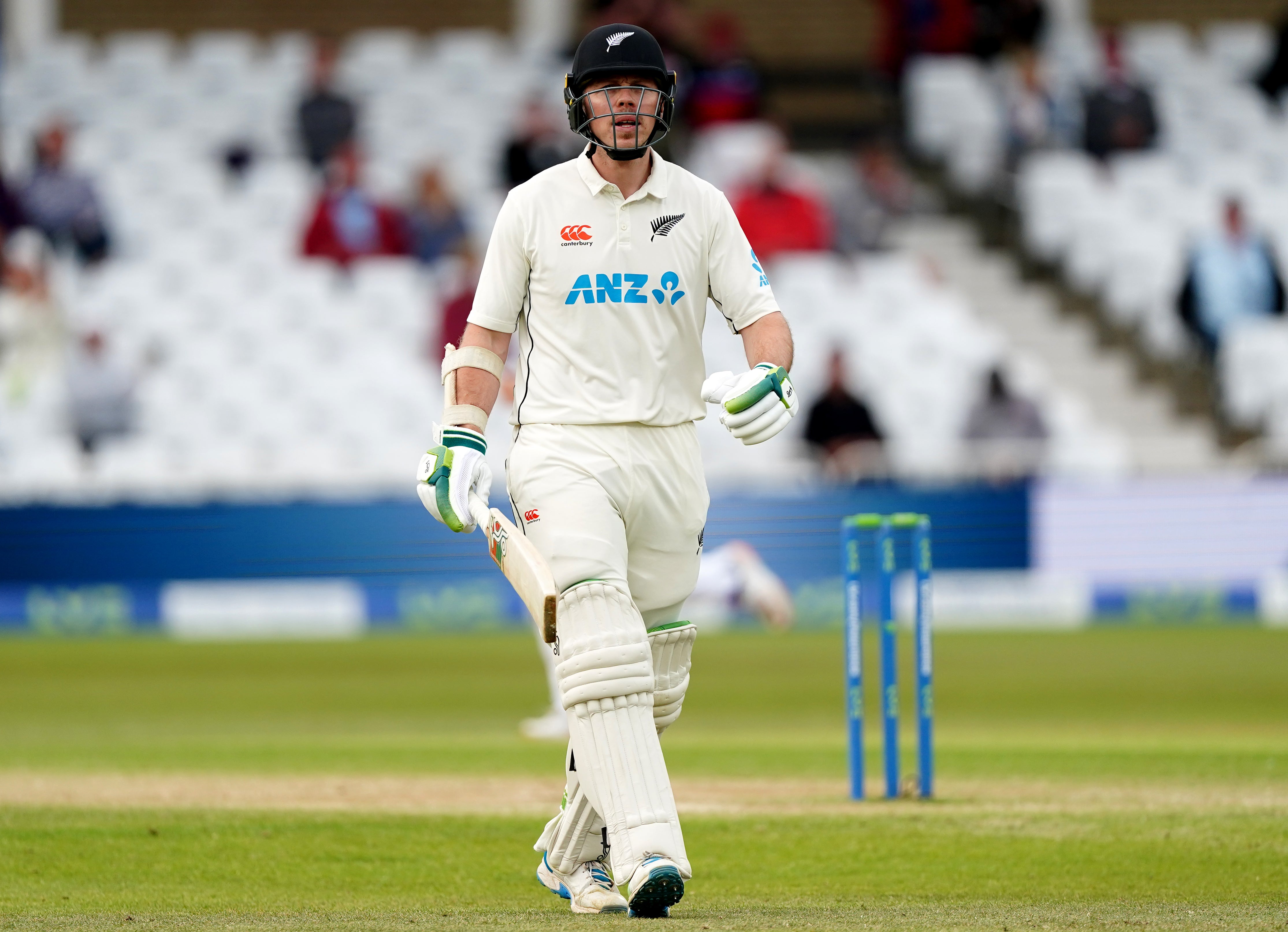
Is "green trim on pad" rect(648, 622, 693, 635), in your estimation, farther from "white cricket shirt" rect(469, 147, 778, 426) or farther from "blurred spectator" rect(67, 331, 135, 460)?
"blurred spectator" rect(67, 331, 135, 460)

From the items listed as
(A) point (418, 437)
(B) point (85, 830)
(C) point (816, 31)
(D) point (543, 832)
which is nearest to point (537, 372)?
Answer: (D) point (543, 832)

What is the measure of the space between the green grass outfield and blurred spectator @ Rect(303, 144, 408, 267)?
12.4ft

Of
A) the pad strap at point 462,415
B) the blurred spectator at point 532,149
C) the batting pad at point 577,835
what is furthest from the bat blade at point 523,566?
the blurred spectator at point 532,149

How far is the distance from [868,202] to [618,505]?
41.8ft

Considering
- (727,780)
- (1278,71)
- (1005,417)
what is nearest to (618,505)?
(727,780)

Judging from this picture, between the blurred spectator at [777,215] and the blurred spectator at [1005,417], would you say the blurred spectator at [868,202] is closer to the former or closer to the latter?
the blurred spectator at [777,215]

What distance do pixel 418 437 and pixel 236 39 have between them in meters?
7.32

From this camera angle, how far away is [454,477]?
4.57 metres

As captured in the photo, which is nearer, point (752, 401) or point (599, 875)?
point (752, 401)

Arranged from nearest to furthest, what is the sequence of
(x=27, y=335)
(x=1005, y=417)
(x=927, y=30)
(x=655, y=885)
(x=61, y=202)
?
(x=655, y=885), (x=1005, y=417), (x=27, y=335), (x=61, y=202), (x=927, y=30)

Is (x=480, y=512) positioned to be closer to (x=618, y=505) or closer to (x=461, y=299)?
(x=618, y=505)

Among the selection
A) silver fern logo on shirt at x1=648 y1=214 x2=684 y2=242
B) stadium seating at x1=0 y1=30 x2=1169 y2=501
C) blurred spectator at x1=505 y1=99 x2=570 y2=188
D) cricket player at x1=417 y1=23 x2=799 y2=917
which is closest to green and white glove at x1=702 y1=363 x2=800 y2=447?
cricket player at x1=417 y1=23 x2=799 y2=917

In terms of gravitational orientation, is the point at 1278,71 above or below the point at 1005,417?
above

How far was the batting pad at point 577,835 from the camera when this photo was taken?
4.70m
